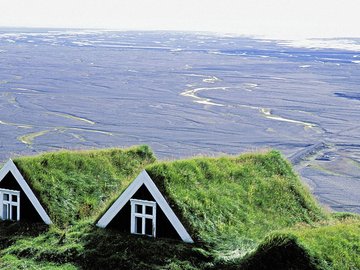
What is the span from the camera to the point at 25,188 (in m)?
21.2

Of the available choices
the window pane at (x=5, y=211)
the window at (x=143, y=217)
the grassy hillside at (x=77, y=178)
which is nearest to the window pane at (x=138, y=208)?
the window at (x=143, y=217)

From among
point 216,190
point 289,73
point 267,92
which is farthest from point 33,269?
point 289,73

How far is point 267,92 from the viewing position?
96438 mm

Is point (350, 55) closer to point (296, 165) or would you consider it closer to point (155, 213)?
point (296, 165)

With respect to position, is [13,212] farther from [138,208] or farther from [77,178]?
[138,208]

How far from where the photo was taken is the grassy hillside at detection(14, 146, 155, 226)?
70.5 ft

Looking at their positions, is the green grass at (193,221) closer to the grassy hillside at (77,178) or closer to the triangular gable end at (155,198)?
the grassy hillside at (77,178)

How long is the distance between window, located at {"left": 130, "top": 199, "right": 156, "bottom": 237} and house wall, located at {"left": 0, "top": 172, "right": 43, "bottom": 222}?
13.4ft

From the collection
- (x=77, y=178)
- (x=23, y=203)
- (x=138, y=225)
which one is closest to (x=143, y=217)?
(x=138, y=225)

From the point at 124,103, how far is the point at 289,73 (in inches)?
1924

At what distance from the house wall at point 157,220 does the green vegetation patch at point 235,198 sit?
0.42 m

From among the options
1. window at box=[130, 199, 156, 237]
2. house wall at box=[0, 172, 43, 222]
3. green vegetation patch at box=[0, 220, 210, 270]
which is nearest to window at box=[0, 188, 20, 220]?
house wall at box=[0, 172, 43, 222]

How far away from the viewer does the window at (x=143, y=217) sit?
60.7 feet

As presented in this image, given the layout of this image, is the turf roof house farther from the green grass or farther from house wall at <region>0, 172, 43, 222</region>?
house wall at <region>0, 172, 43, 222</region>
